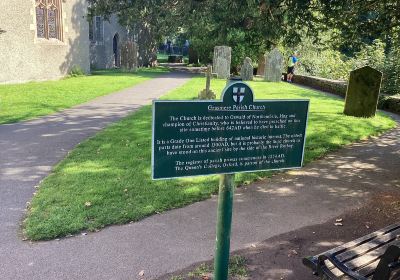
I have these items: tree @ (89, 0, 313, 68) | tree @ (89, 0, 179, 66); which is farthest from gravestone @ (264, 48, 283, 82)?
tree @ (89, 0, 179, 66)

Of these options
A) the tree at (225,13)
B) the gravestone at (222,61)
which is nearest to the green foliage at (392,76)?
the gravestone at (222,61)

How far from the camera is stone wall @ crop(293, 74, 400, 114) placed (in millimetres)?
14297

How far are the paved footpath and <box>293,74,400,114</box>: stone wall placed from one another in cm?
635

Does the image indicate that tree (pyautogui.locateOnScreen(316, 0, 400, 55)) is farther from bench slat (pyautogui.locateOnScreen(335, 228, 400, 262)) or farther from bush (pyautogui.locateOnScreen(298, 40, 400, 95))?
bush (pyautogui.locateOnScreen(298, 40, 400, 95))

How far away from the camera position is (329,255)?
3145mm

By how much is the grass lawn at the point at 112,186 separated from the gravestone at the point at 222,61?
12.6m

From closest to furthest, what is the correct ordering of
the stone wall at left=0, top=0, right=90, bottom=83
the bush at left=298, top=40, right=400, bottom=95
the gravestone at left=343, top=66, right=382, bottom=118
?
the gravestone at left=343, top=66, right=382, bottom=118
the bush at left=298, top=40, right=400, bottom=95
the stone wall at left=0, top=0, right=90, bottom=83

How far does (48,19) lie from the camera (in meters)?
22.0

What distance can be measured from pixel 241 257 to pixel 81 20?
23.2 meters

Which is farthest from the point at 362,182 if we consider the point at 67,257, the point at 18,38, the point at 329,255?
the point at 18,38

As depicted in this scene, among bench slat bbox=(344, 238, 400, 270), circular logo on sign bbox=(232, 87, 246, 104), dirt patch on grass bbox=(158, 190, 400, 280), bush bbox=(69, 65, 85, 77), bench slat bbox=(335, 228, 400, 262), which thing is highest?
circular logo on sign bbox=(232, 87, 246, 104)

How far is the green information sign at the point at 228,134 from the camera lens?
9.30 feet

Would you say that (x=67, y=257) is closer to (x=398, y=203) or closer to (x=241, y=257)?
(x=241, y=257)

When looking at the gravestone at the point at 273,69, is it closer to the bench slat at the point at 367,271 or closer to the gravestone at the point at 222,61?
the gravestone at the point at 222,61
